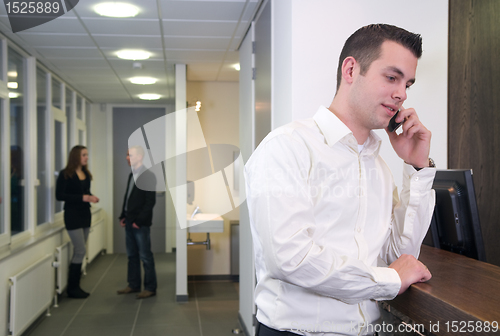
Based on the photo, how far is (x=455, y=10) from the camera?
234 cm

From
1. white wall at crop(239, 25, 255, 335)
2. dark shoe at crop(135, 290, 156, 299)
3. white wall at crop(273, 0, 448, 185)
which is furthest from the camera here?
dark shoe at crop(135, 290, 156, 299)

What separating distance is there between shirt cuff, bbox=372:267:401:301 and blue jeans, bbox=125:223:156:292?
418 centimetres

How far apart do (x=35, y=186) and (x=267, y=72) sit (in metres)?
3.08

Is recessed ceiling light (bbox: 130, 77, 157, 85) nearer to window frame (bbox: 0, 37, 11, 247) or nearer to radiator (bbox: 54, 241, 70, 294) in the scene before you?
window frame (bbox: 0, 37, 11, 247)

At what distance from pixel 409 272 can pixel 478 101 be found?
1.53 m

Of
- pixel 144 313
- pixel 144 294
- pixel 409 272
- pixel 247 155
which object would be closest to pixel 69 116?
pixel 144 294

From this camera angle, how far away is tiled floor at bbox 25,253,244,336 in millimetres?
4035

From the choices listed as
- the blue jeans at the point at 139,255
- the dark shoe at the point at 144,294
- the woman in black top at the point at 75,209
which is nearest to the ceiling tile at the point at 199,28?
the woman in black top at the point at 75,209

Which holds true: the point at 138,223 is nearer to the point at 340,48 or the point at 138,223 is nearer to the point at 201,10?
the point at 201,10

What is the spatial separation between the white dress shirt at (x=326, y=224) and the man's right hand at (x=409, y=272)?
0.13 feet

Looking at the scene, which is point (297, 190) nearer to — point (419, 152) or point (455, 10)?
point (419, 152)

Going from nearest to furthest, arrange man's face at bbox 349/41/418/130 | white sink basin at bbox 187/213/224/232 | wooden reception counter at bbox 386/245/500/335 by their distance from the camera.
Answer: wooden reception counter at bbox 386/245/500/335 < man's face at bbox 349/41/418/130 < white sink basin at bbox 187/213/224/232

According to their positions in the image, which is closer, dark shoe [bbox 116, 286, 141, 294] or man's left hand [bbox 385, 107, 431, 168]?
man's left hand [bbox 385, 107, 431, 168]

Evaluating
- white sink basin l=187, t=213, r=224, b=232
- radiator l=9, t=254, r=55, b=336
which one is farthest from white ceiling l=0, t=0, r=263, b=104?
radiator l=9, t=254, r=55, b=336
